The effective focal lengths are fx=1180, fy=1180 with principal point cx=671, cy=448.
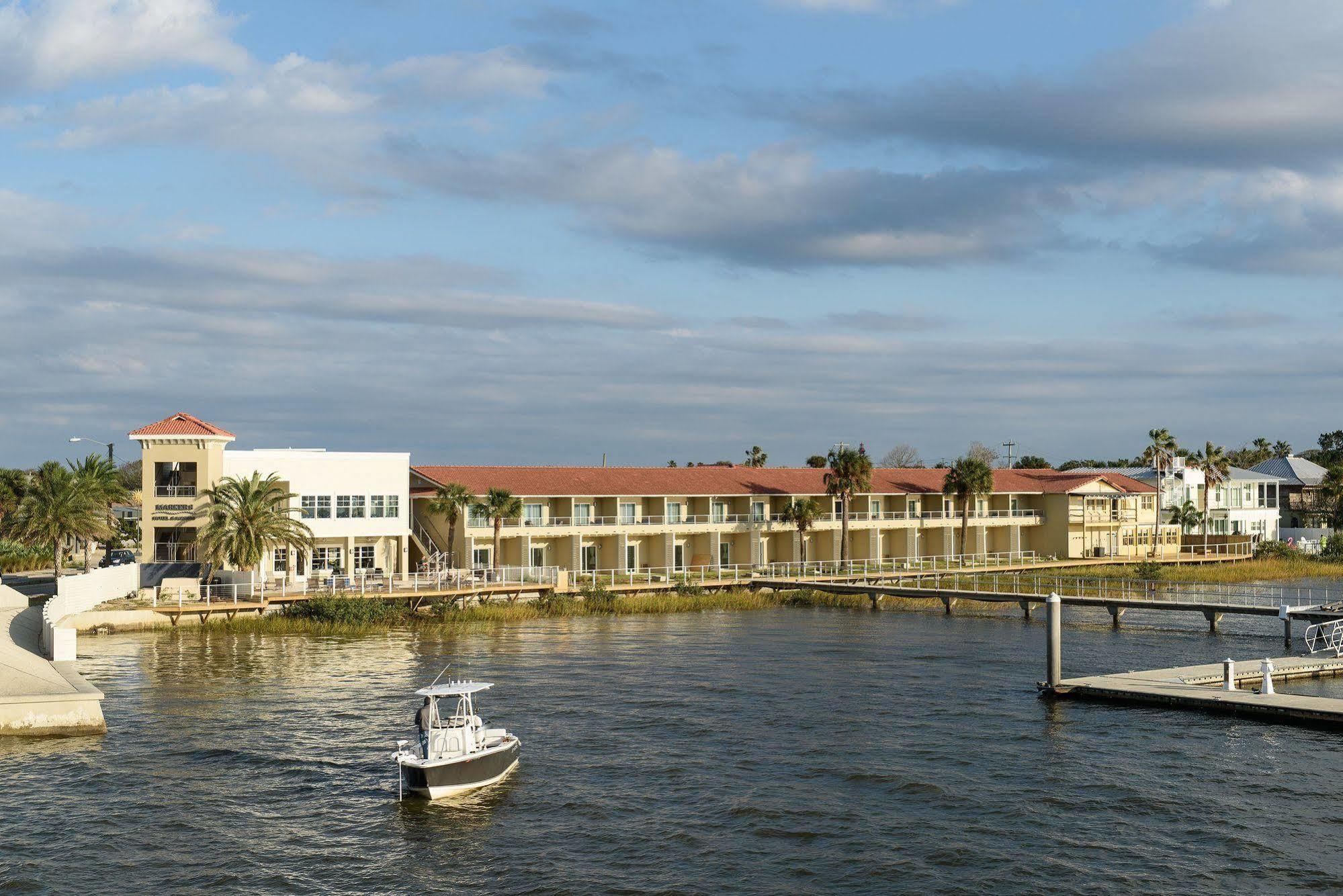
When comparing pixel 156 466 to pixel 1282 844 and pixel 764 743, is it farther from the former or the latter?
pixel 1282 844

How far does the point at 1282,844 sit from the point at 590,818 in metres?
13.4

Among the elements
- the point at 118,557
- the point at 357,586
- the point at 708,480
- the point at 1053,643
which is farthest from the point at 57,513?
the point at 1053,643

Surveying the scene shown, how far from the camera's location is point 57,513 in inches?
2287

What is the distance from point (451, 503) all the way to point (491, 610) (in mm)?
8656

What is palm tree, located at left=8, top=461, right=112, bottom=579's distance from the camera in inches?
2290

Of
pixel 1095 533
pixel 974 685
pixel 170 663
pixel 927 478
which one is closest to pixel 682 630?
pixel 974 685

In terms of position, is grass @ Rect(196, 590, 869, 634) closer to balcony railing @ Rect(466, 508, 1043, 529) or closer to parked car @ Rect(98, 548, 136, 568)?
balcony railing @ Rect(466, 508, 1043, 529)

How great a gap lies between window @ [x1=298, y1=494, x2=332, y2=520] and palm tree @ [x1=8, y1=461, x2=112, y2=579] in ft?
34.5

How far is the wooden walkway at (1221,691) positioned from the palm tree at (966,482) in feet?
130

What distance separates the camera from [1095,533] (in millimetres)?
89688

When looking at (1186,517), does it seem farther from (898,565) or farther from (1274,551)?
(898,565)

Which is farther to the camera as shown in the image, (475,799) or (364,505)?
(364,505)

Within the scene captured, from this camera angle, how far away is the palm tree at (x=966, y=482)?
80250 mm

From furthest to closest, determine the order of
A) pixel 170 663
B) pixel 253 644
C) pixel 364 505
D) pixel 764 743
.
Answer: pixel 364 505 → pixel 253 644 → pixel 170 663 → pixel 764 743
